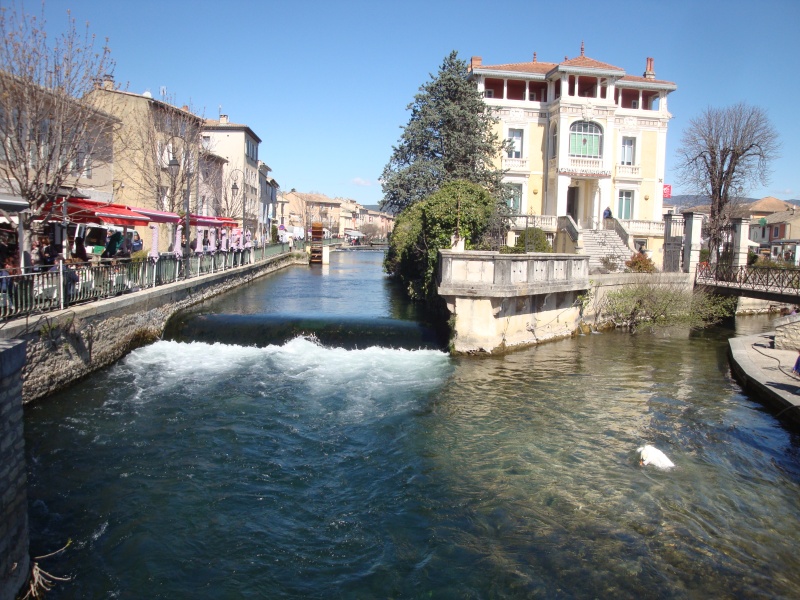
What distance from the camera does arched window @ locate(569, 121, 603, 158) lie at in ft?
124

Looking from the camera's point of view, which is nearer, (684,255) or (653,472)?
(653,472)

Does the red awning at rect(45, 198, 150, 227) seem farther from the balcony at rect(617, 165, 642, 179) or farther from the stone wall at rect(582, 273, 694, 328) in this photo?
the balcony at rect(617, 165, 642, 179)

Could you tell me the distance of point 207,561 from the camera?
6.91 meters

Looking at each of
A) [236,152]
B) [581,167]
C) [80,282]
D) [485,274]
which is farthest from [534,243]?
[236,152]

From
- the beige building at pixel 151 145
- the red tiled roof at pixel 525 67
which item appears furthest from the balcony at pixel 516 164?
the beige building at pixel 151 145

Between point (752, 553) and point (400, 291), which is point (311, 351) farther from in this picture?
point (400, 291)

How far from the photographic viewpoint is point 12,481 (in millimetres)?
5793

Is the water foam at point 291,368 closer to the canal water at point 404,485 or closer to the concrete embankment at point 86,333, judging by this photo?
the canal water at point 404,485

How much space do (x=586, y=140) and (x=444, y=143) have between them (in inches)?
375

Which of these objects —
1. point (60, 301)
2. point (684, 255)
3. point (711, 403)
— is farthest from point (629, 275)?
point (60, 301)

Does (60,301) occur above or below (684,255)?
below

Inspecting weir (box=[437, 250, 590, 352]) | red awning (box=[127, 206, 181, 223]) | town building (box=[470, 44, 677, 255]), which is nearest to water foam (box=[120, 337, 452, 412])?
weir (box=[437, 250, 590, 352])

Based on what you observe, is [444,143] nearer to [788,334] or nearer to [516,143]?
[516,143]

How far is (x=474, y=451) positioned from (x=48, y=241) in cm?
1439
